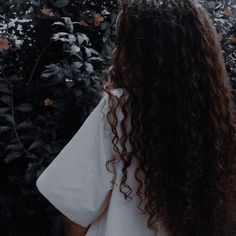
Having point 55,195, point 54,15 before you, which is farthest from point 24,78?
point 55,195

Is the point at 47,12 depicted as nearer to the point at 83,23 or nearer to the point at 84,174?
the point at 83,23

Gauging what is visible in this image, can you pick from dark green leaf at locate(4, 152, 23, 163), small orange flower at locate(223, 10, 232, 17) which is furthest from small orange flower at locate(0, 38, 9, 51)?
small orange flower at locate(223, 10, 232, 17)

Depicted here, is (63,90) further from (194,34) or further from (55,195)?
(194,34)

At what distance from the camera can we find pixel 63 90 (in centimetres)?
226

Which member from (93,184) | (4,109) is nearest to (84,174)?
(93,184)

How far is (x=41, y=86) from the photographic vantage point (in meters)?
2.38

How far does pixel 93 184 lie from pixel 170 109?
0.30 m

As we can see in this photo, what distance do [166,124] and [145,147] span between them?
85 millimetres

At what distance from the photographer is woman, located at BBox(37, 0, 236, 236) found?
1.60 metres

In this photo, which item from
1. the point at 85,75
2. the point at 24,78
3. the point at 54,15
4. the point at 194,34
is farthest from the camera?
the point at 24,78

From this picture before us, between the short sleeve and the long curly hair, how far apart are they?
0.03m

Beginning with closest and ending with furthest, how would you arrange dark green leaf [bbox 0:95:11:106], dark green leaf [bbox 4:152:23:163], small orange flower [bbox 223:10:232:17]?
dark green leaf [bbox 4:152:23:163] → dark green leaf [bbox 0:95:11:106] → small orange flower [bbox 223:10:232:17]

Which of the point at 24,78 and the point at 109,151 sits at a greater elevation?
the point at 109,151

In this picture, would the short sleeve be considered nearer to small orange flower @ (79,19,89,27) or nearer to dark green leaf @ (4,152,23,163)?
dark green leaf @ (4,152,23,163)
